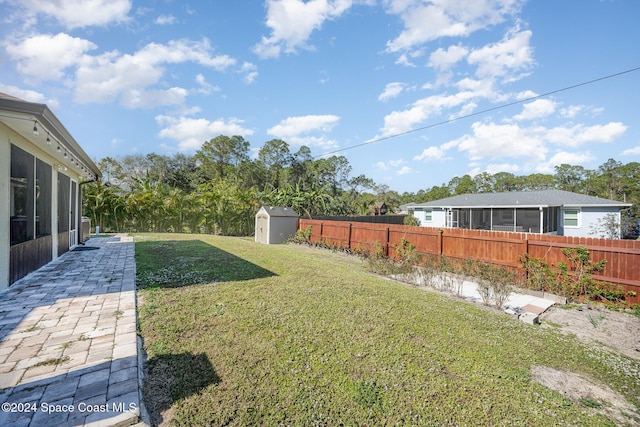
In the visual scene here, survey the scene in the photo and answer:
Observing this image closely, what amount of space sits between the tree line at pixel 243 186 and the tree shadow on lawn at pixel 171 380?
16852 mm

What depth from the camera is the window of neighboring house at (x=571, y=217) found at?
16.3 metres

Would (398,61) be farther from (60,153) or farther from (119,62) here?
(60,153)

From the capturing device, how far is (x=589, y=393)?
9.28 feet

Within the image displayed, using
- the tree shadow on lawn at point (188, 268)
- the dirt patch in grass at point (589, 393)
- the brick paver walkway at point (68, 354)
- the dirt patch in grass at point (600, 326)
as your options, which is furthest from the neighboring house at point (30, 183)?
the dirt patch in grass at point (600, 326)

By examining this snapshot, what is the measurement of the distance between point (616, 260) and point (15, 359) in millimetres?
9609

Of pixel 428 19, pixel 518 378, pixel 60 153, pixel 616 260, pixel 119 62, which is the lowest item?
pixel 518 378

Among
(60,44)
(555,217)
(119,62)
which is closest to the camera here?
(60,44)

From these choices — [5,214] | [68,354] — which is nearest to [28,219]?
[5,214]

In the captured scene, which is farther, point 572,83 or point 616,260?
point 572,83

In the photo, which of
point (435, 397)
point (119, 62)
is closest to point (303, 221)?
point (119, 62)

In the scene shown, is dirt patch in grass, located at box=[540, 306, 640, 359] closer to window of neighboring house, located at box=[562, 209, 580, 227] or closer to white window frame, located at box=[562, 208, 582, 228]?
white window frame, located at box=[562, 208, 582, 228]

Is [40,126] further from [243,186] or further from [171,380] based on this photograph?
[243,186]

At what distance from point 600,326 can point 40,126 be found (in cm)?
1001

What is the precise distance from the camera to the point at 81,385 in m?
2.31
